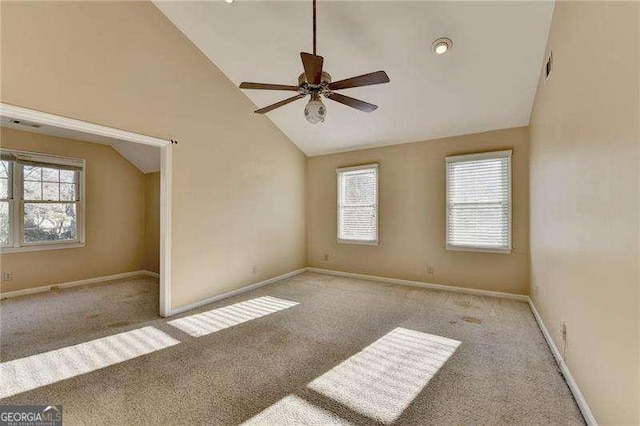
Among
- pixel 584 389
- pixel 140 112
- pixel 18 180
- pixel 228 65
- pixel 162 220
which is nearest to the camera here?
pixel 584 389

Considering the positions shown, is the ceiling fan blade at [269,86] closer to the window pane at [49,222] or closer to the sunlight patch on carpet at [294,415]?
the sunlight patch on carpet at [294,415]

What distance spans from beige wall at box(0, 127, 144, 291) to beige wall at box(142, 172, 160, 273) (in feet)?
0.33

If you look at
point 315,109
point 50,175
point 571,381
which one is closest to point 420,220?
point 571,381

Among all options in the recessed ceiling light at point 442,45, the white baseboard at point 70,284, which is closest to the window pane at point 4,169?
the white baseboard at point 70,284

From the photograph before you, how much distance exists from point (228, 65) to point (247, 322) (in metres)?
3.56

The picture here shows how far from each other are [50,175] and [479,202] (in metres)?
7.27

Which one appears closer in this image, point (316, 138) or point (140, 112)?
point (140, 112)

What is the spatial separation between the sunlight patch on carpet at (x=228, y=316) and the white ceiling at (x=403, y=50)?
10.3ft

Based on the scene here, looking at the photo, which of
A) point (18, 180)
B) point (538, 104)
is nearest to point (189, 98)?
point (18, 180)

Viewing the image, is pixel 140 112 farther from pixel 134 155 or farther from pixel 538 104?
pixel 538 104

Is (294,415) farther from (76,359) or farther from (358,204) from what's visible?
(358,204)

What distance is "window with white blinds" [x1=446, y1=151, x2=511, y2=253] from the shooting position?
165 inches

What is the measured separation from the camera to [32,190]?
4.70m

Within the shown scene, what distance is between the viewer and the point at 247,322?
3328mm
